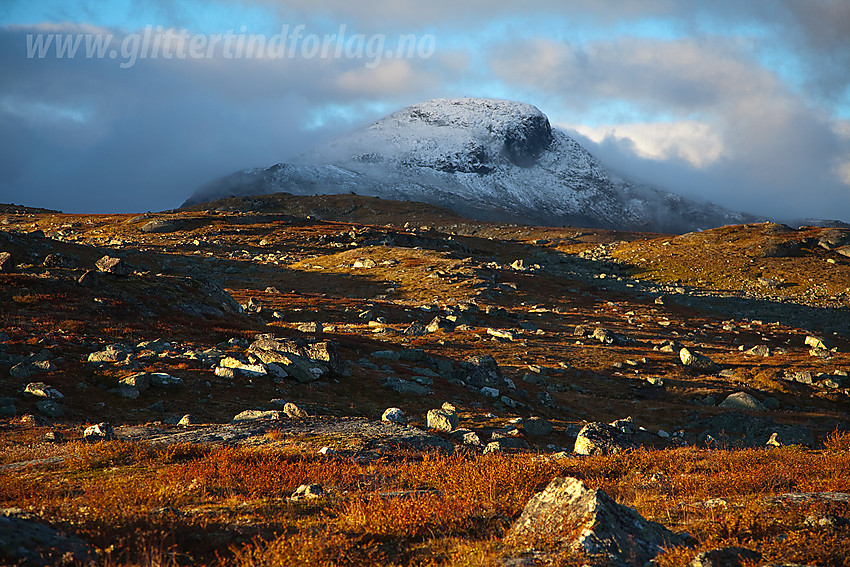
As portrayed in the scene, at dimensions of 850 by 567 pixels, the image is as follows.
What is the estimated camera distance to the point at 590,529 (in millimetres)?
5434

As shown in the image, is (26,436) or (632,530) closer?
(632,530)

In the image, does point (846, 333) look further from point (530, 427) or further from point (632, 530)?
point (632, 530)

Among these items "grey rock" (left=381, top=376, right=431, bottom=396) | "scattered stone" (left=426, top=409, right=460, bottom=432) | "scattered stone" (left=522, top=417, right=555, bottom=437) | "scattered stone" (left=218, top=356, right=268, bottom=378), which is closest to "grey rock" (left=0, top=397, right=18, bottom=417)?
"scattered stone" (left=218, top=356, right=268, bottom=378)

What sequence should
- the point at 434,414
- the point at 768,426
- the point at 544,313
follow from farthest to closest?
the point at 544,313 < the point at 768,426 < the point at 434,414

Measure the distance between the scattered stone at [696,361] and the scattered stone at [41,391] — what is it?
102 ft

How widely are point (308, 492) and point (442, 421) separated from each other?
25.5ft

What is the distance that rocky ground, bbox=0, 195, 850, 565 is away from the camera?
11.8m

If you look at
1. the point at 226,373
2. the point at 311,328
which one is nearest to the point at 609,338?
the point at 311,328

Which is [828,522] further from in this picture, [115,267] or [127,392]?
[115,267]

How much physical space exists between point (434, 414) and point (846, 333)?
51.7m

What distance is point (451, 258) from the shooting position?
66.9 metres

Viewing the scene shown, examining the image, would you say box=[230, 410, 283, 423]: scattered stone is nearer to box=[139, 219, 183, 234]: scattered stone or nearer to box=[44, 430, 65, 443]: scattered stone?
box=[44, 430, 65, 443]: scattered stone

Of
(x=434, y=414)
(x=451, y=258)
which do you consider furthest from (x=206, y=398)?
(x=451, y=258)

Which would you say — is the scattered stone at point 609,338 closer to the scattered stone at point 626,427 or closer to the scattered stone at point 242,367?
the scattered stone at point 626,427
